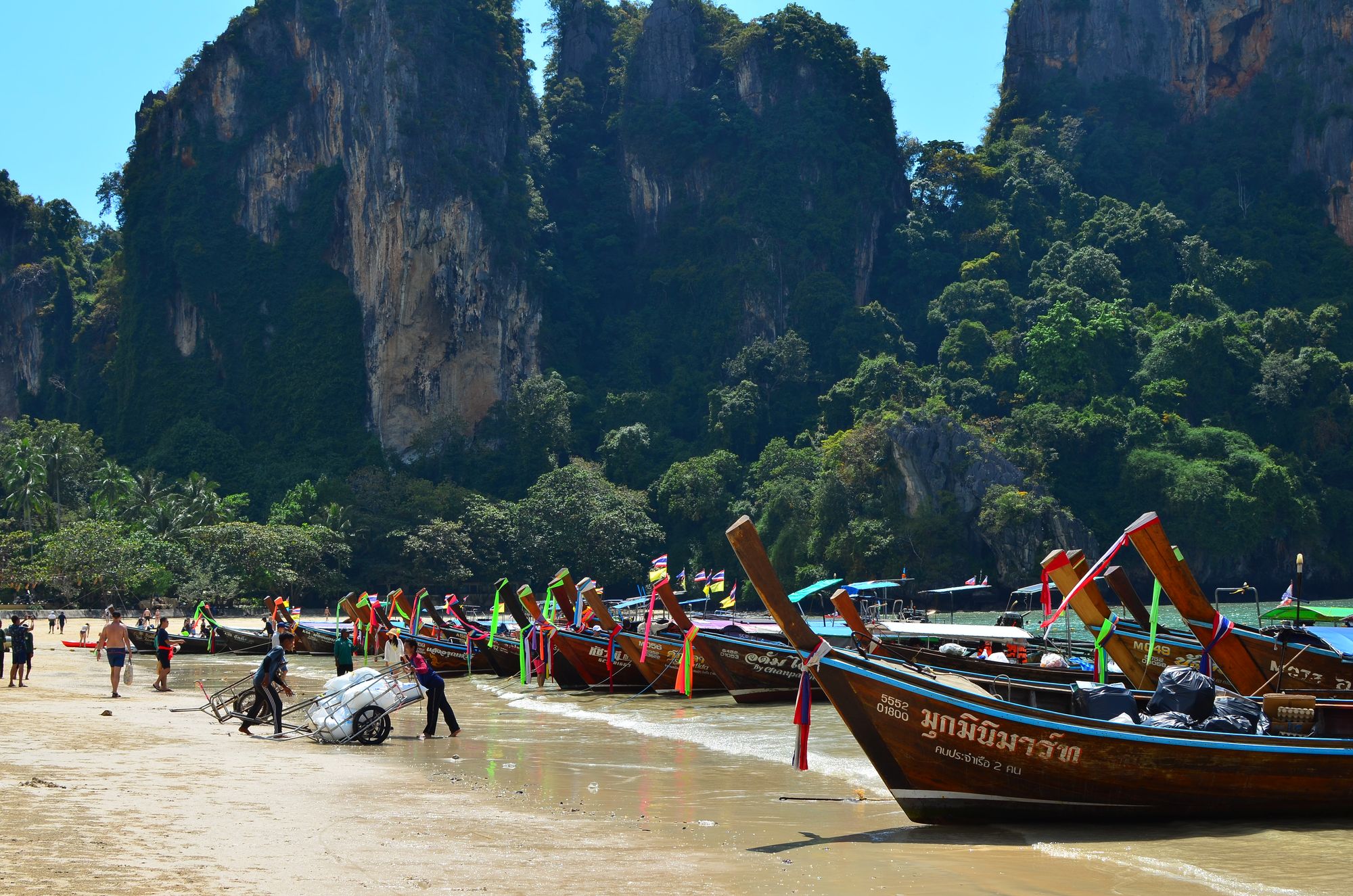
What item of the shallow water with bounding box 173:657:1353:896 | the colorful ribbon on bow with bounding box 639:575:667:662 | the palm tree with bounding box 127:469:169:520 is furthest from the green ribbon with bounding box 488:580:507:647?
the palm tree with bounding box 127:469:169:520

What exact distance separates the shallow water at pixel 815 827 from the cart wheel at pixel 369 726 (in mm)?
294

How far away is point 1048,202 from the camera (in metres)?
91.6

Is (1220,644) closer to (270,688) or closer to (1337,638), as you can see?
(1337,638)

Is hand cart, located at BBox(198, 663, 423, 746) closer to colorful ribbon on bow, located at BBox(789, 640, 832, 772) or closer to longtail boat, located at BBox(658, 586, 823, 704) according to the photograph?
longtail boat, located at BBox(658, 586, 823, 704)

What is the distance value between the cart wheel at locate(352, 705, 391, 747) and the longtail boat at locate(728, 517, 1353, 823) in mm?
7677

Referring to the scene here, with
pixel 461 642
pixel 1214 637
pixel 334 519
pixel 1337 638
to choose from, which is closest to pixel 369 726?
pixel 1214 637

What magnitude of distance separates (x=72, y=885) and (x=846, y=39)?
90883mm

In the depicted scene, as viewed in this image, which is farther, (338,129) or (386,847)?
(338,129)

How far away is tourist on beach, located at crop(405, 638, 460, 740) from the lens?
17297 mm

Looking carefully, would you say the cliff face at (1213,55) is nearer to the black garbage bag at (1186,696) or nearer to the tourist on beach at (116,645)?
the tourist on beach at (116,645)

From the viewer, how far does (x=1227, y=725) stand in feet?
38.5

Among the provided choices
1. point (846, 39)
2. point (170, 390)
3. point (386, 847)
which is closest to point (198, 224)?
point (170, 390)

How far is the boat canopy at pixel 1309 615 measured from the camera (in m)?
25.3

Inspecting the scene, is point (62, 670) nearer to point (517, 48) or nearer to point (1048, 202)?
point (517, 48)
